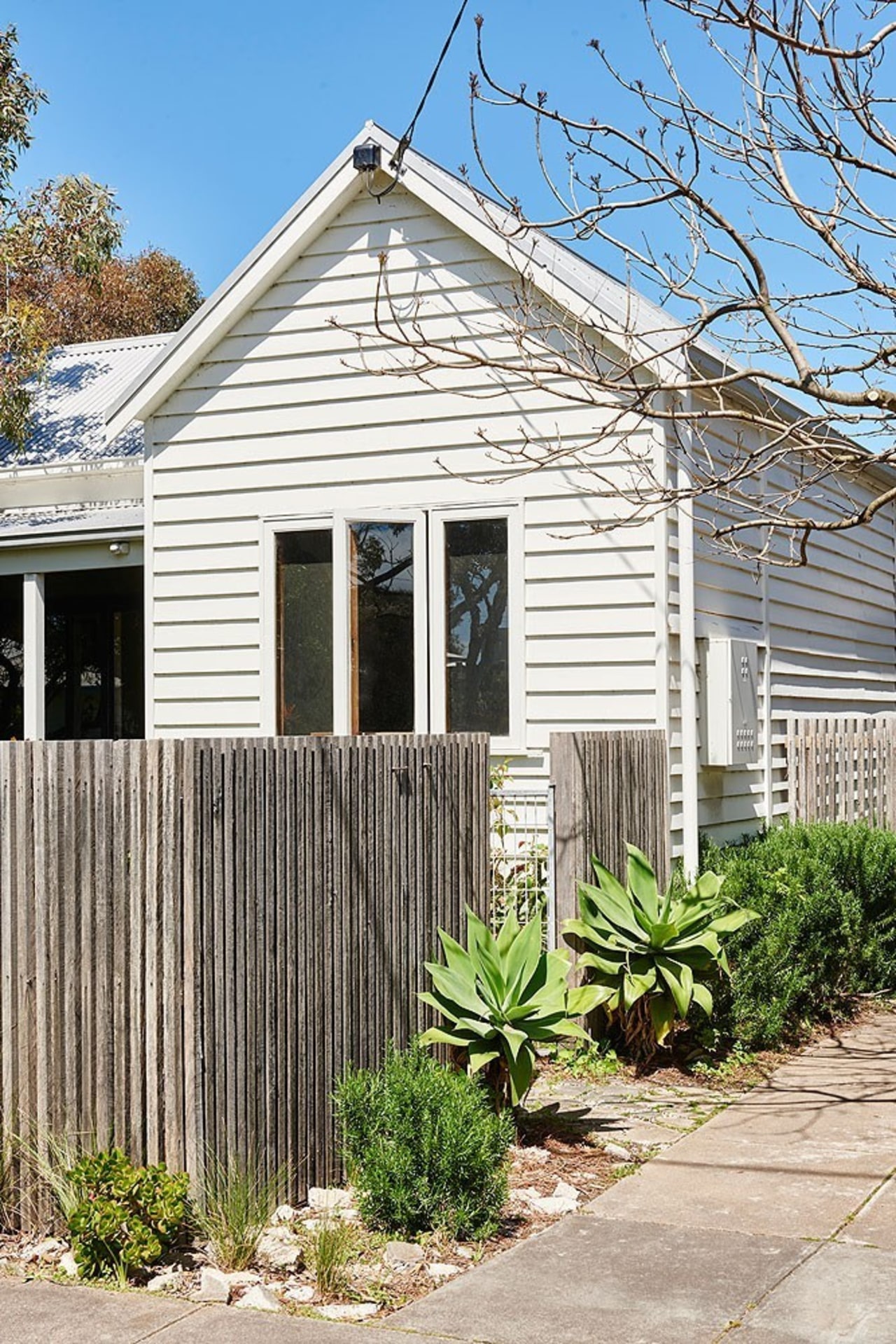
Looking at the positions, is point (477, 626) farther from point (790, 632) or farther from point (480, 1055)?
point (480, 1055)

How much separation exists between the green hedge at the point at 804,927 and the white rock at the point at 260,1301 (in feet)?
13.4

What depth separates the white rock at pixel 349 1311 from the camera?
15.7 feet

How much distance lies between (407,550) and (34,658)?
4.91 metres

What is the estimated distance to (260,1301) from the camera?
4.85 m

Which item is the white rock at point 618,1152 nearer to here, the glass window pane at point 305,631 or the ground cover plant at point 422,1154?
the ground cover plant at point 422,1154

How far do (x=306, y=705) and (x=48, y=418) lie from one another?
7.46 meters

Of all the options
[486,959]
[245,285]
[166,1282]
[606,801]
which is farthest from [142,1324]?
[245,285]

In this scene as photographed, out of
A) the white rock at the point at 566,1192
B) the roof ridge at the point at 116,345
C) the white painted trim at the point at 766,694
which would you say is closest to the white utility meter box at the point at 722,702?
the white painted trim at the point at 766,694

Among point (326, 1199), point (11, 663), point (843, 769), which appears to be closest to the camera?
point (326, 1199)

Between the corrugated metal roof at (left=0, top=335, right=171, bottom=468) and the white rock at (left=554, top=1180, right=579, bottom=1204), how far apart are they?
32.8 feet

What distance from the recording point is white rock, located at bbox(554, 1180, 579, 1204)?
5.95 meters

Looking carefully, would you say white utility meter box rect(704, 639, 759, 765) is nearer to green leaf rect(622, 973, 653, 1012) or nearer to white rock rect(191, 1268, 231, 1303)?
green leaf rect(622, 973, 653, 1012)

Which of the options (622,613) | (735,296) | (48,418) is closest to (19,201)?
(48,418)

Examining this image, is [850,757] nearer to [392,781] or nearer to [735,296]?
[735,296]
